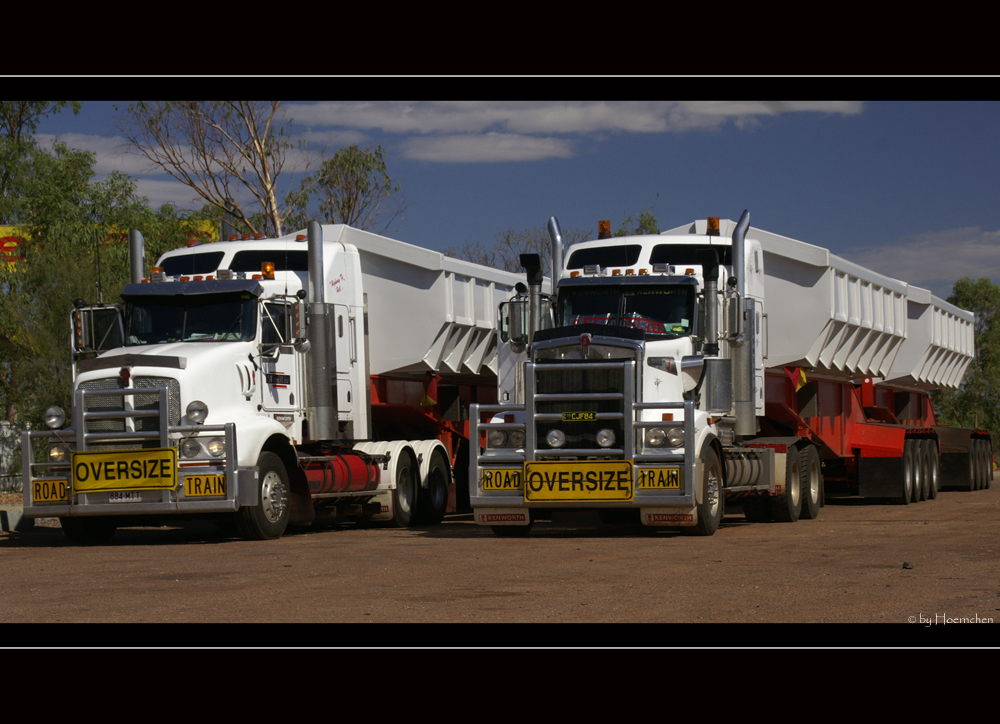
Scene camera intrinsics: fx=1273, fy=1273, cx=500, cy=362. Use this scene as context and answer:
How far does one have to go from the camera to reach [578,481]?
14.7m

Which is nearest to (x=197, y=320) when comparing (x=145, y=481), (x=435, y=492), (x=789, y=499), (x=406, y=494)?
(x=145, y=481)

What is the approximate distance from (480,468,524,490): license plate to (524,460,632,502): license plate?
244 mm

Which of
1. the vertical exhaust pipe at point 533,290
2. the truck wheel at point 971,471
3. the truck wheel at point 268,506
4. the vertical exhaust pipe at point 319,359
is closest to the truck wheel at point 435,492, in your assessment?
the vertical exhaust pipe at point 319,359

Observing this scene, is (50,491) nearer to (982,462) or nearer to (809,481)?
(809,481)

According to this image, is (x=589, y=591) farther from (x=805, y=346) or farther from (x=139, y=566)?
(x=805, y=346)

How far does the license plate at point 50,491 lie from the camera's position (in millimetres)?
15344

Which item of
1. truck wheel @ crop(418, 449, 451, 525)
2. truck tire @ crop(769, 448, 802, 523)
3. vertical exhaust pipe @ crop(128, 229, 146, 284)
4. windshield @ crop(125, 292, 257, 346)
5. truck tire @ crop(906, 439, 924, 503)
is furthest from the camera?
truck tire @ crop(906, 439, 924, 503)

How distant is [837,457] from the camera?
74.8 feet

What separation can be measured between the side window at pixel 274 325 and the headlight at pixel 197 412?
150cm

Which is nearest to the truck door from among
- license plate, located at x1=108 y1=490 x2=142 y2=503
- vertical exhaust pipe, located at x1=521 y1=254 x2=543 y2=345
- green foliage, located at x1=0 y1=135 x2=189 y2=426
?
license plate, located at x1=108 y1=490 x2=142 y2=503

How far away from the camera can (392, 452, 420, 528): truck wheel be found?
1908 centimetres

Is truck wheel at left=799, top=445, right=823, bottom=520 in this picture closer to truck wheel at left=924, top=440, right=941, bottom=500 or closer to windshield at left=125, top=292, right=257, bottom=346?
truck wheel at left=924, top=440, right=941, bottom=500

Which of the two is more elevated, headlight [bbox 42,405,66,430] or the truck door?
the truck door

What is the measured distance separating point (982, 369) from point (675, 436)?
38.2 metres
